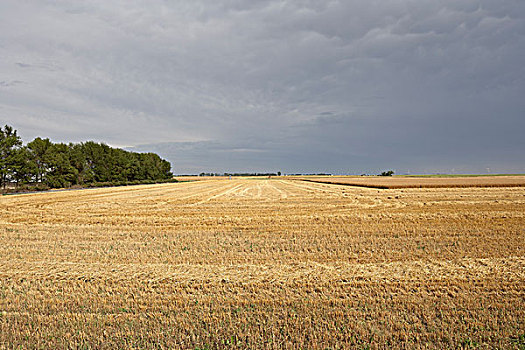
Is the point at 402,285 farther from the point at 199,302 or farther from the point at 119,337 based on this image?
the point at 119,337

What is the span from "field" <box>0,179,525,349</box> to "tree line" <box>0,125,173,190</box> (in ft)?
163

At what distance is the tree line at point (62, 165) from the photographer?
168 feet

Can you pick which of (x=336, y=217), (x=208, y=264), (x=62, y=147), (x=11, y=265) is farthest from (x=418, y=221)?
(x=62, y=147)

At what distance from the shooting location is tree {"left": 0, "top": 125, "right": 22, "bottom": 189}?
162 ft

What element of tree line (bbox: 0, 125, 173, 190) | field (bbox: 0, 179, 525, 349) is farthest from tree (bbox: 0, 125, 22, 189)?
field (bbox: 0, 179, 525, 349)

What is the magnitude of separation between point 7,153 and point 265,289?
61.3 m

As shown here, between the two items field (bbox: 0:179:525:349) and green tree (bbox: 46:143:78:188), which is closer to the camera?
field (bbox: 0:179:525:349)

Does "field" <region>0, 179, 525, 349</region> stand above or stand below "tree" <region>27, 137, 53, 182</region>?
below

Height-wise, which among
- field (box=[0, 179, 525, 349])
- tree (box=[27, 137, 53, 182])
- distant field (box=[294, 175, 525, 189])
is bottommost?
field (box=[0, 179, 525, 349])

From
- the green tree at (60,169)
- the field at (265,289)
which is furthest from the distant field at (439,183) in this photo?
the green tree at (60,169)

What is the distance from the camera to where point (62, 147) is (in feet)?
230

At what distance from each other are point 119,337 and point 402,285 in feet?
18.7

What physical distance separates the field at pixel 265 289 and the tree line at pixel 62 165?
4961 centimetres

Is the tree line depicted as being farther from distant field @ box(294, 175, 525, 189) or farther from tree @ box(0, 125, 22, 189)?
distant field @ box(294, 175, 525, 189)
